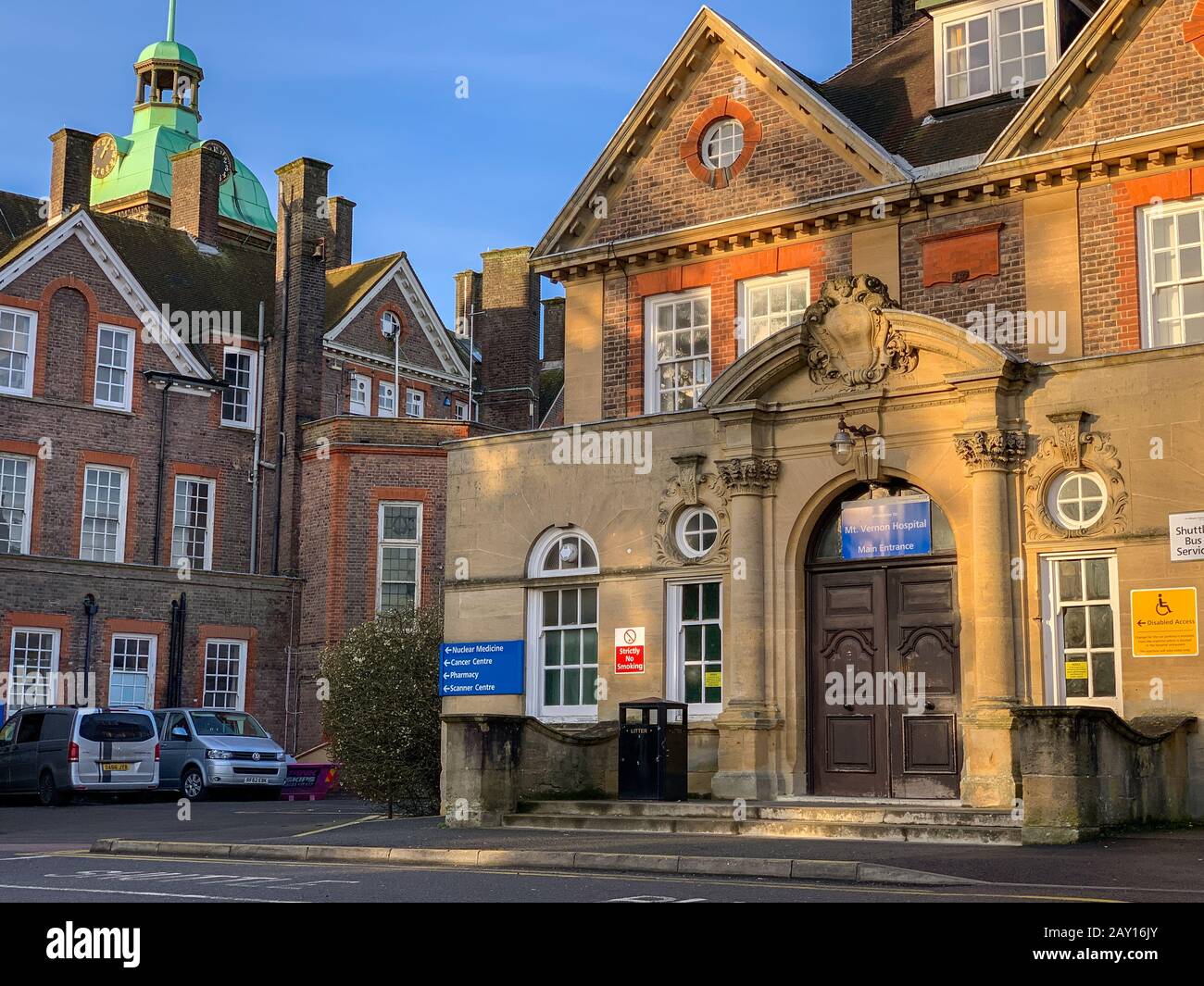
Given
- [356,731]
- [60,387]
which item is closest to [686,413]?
[356,731]

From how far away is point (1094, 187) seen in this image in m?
20.0

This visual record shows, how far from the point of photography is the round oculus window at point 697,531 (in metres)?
21.4

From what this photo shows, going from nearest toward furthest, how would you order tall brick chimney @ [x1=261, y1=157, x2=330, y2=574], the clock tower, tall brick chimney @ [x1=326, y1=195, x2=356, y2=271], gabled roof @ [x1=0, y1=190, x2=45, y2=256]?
1. tall brick chimney @ [x1=261, y1=157, x2=330, y2=574]
2. gabled roof @ [x1=0, y1=190, x2=45, y2=256]
3. tall brick chimney @ [x1=326, y1=195, x2=356, y2=271]
4. the clock tower

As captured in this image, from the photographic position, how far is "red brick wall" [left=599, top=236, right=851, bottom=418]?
22266 mm

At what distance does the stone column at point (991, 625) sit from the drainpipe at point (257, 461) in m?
24.6

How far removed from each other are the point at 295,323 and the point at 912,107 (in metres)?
22.5

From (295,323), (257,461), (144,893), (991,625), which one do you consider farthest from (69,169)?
(144,893)

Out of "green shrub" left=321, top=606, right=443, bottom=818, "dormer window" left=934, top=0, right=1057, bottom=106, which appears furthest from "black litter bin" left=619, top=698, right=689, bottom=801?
"dormer window" left=934, top=0, right=1057, bottom=106

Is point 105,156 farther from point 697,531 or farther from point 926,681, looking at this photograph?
point 926,681

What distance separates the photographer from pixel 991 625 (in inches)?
722

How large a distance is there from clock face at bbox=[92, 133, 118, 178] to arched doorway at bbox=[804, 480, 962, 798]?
56.3m

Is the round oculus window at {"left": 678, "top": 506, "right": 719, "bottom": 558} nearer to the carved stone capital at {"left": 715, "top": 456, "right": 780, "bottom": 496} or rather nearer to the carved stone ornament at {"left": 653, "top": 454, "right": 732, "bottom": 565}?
the carved stone ornament at {"left": 653, "top": 454, "right": 732, "bottom": 565}

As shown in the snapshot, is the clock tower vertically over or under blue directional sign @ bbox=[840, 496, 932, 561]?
over

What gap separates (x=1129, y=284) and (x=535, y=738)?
364 inches
